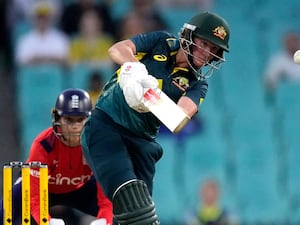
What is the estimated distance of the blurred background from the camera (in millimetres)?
9953

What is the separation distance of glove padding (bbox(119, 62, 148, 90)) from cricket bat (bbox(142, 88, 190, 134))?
3.5 inches

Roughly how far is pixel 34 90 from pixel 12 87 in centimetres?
56

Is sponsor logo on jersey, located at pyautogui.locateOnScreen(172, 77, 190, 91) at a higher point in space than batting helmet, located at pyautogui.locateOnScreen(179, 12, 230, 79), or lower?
lower

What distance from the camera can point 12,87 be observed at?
35.2ft

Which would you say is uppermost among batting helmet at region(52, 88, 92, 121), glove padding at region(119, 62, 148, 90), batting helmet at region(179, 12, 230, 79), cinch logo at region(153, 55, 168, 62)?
batting helmet at region(179, 12, 230, 79)

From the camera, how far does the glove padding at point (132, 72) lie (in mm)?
5195

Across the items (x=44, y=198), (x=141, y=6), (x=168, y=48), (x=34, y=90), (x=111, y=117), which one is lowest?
(x=44, y=198)

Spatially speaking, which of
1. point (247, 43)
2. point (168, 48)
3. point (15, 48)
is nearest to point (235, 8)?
point (247, 43)

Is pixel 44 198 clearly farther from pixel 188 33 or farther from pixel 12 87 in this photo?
pixel 12 87

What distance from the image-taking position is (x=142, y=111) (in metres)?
5.39

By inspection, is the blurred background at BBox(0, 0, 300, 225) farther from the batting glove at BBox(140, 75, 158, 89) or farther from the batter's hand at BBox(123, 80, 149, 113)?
the batting glove at BBox(140, 75, 158, 89)

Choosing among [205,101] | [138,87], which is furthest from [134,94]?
[205,101]

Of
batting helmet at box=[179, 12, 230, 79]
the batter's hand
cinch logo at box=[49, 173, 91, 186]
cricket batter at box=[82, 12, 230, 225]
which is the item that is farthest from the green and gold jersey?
cinch logo at box=[49, 173, 91, 186]

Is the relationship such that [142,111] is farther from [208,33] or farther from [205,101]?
[205,101]
